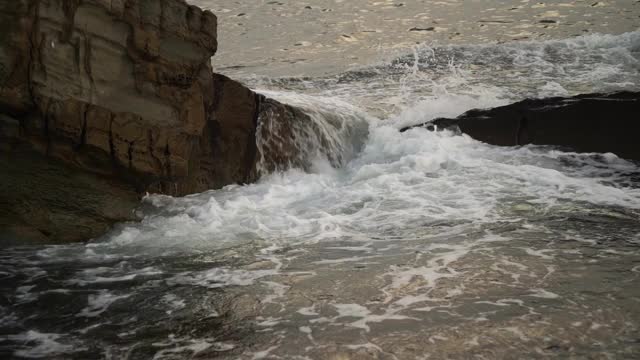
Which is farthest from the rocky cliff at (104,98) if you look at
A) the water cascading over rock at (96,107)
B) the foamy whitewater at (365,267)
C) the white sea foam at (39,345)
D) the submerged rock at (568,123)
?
the submerged rock at (568,123)

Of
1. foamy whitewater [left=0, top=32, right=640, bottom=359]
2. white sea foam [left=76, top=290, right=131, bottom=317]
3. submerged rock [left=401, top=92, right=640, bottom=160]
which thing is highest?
submerged rock [left=401, top=92, right=640, bottom=160]

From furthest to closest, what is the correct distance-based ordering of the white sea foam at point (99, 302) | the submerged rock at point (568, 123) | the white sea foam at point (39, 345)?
the submerged rock at point (568, 123) < the white sea foam at point (99, 302) < the white sea foam at point (39, 345)

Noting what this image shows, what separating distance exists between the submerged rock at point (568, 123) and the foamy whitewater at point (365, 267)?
1.27 feet

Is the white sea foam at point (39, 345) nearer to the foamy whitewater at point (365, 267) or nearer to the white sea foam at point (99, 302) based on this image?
the foamy whitewater at point (365, 267)

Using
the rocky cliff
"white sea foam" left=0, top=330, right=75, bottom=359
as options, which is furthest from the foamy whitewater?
the rocky cliff

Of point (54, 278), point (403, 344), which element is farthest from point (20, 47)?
point (403, 344)

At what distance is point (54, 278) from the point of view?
5445 millimetres

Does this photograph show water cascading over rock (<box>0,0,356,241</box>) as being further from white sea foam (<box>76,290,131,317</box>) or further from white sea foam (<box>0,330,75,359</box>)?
white sea foam (<box>0,330,75,359</box>)

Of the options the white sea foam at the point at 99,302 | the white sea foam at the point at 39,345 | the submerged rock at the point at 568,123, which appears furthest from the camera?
the submerged rock at the point at 568,123

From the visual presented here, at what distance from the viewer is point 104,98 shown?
22.7 feet

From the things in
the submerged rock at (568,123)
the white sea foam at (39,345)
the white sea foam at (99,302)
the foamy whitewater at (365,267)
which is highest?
the submerged rock at (568,123)

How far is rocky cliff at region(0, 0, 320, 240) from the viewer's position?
6492 mm

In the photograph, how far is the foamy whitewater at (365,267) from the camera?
13.1 feet

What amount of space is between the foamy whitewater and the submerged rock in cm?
39
